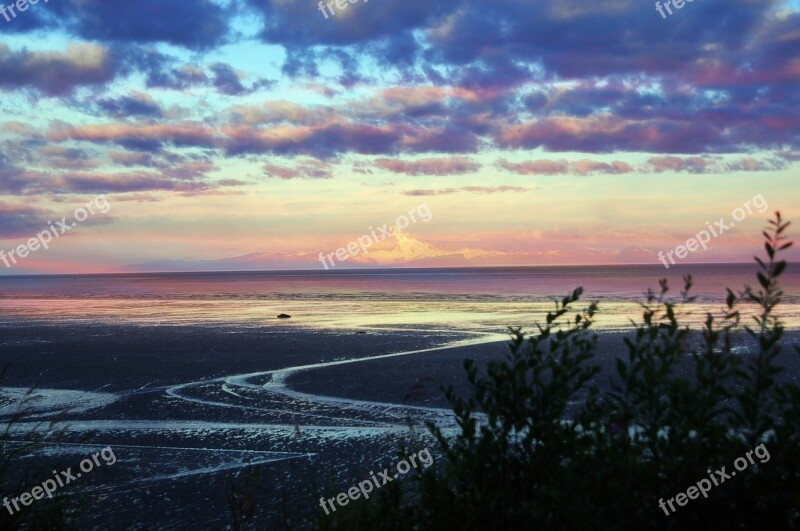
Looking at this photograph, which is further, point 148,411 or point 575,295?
point 148,411

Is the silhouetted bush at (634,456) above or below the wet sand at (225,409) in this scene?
above

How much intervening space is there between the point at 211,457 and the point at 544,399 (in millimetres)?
7582

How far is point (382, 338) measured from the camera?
26.4 m

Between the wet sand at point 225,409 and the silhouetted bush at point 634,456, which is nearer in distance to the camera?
the silhouetted bush at point 634,456

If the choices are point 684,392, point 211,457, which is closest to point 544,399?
point 684,392

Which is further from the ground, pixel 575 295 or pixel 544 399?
pixel 575 295

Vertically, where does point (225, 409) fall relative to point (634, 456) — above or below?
below

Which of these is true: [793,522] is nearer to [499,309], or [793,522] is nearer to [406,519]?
[406,519]

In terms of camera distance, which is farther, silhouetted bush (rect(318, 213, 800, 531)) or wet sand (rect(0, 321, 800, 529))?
wet sand (rect(0, 321, 800, 529))

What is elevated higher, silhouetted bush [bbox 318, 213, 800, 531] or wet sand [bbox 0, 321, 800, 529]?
silhouetted bush [bbox 318, 213, 800, 531]

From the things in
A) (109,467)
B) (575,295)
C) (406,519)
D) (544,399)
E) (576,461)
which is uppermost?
(575,295)

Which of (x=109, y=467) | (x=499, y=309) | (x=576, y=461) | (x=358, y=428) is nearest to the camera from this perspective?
(x=576, y=461)

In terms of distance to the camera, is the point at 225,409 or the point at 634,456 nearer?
the point at 634,456

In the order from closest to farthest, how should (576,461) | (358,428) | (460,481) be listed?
(576,461) < (460,481) < (358,428)
